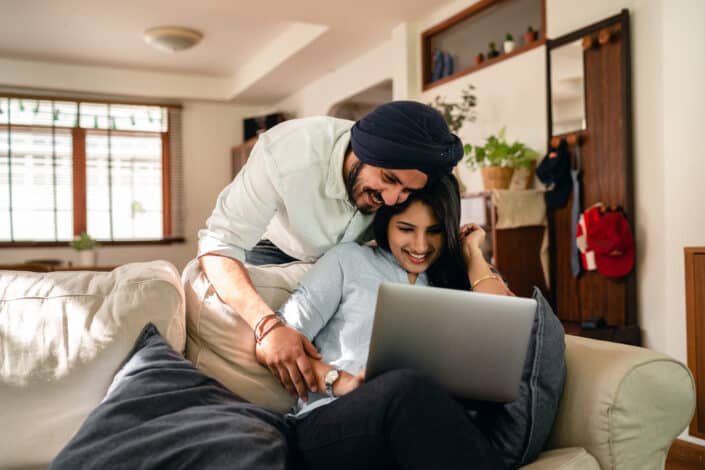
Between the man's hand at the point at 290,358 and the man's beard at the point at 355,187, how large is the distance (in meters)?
0.43

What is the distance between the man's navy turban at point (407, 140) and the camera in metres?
1.56

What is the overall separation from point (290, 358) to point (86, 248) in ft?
17.7

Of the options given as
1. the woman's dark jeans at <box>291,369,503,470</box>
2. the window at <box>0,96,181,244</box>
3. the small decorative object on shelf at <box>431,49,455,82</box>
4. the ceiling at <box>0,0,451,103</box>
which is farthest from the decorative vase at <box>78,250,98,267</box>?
the woman's dark jeans at <box>291,369,503,470</box>

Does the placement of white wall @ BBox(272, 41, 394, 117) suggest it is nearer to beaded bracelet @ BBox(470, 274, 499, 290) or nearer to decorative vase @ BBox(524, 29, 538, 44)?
decorative vase @ BBox(524, 29, 538, 44)

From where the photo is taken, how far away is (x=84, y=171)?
284 inches

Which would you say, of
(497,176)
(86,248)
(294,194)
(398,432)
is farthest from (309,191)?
(86,248)

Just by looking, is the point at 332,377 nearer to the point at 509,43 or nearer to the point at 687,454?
the point at 687,454

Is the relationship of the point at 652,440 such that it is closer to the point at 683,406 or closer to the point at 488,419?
the point at 683,406

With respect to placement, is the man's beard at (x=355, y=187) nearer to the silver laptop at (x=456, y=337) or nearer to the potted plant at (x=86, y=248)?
the silver laptop at (x=456, y=337)

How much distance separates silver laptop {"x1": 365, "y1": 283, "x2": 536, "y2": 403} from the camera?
1161mm

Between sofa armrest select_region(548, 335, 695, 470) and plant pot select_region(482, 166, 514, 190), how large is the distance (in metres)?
2.34

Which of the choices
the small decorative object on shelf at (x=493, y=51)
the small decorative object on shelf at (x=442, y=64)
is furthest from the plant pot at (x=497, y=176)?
the small decorative object on shelf at (x=442, y=64)

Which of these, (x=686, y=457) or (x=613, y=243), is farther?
(x=613, y=243)

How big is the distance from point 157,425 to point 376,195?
800 mm
